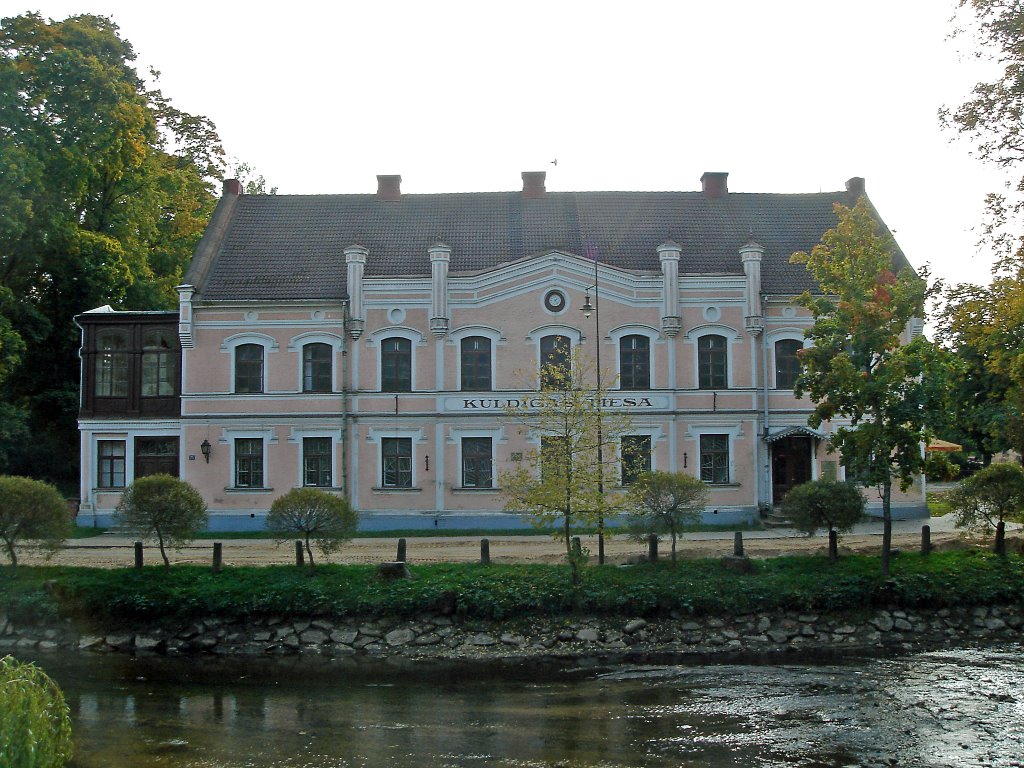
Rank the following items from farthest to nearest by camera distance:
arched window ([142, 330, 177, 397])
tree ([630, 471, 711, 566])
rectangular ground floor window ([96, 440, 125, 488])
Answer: arched window ([142, 330, 177, 397]) → rectangular ground floor window ([96, 440, 125, 488]) → tree ([630, 471, 711, 566])

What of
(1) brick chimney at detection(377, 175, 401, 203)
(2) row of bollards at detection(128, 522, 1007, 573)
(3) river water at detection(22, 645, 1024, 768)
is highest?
(1) brick chimney at detection(377, 175, 401, 203)

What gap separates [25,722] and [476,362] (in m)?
20.5

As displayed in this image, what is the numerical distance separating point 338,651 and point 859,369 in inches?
468

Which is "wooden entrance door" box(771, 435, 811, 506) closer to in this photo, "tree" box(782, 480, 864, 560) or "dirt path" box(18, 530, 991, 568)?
"dirt path" box(18, 530, 991, 568)

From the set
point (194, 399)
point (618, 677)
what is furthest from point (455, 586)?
point (194, 399)

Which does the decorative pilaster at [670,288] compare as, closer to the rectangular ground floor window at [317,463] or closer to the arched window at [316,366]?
the arched window at [316,366]

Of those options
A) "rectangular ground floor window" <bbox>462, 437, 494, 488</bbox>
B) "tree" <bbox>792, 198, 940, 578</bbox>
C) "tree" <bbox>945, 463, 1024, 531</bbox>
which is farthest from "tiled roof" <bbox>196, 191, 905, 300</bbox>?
"tree" <bbox>945, 463, 1024, 531</bbox>

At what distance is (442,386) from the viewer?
2762 cm

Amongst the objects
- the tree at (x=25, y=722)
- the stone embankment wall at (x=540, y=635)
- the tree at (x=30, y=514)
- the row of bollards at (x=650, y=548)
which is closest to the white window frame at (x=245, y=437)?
the row of bollards at (x=650, y=548)

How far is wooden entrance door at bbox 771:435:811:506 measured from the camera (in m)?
27.8

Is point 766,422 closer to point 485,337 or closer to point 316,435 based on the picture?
point 485,337

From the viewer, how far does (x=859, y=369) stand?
→ 19.0 m

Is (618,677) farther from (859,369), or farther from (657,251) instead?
(657,251)

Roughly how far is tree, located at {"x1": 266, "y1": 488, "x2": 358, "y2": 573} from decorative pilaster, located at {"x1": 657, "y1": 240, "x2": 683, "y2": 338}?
40.3 ft
